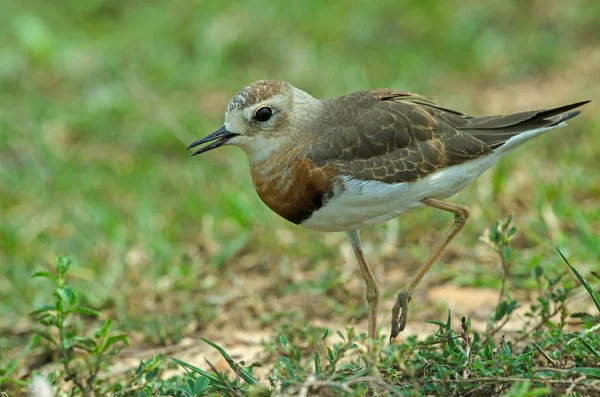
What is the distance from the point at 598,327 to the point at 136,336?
270 centimetres

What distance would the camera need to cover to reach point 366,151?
430 centimetres

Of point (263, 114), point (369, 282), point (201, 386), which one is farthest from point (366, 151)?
point (201, 386)

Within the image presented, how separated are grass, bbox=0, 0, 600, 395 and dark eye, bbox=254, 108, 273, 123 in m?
1.17

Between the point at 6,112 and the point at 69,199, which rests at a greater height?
the point at 6,112

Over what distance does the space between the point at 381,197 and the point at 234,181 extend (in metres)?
2.92

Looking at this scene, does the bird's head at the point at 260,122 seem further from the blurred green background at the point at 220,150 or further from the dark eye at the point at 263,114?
the blurred green background at the point at 220,150

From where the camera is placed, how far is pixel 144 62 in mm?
9211

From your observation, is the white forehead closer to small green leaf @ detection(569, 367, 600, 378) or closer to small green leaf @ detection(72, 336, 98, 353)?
small green leaf @ detection(72, 336, 98, 353)

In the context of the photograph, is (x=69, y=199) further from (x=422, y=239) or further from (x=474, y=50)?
(x=474, y=50)

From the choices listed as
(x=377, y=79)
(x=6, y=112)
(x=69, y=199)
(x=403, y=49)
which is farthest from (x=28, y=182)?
(x=403, y=49)

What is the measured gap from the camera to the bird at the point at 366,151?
13.6ft

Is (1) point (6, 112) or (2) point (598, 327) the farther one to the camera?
(1) point (6, 112)

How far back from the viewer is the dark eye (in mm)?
4458

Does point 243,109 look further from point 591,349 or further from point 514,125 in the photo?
point 591,349
